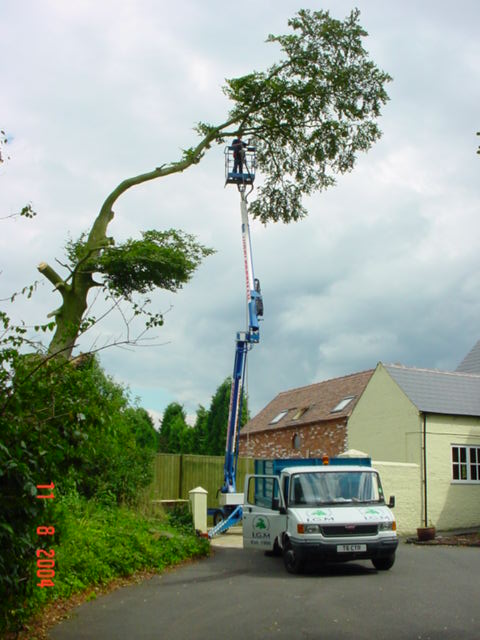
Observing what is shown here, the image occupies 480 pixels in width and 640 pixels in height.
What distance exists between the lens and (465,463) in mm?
25047

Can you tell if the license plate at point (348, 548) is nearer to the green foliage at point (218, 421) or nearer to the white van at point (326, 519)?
the white van at point (326, 519)

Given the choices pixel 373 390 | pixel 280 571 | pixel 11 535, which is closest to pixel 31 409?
pixel 11 535

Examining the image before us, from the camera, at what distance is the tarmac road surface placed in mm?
8367

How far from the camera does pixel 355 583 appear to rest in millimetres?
11656

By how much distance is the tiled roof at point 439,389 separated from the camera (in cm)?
2544

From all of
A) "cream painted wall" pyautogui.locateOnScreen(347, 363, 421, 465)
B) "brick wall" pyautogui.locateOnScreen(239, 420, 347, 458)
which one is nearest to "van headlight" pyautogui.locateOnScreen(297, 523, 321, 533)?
"cream painted wall" pyautogui.locateOnScreen(347, 363, 421, 465)

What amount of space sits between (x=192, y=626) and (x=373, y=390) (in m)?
20.4

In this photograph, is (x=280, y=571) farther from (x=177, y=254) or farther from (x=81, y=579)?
(x=177, y=254)

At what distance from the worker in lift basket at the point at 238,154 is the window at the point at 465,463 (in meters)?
12.5

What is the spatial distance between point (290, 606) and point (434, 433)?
1606 centimetres

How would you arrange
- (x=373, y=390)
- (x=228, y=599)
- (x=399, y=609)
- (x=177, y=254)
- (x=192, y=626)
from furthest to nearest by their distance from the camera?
(x=373, y=390)
(x=177, y=254)
(x=228, y=599)
(x=399, y=609)
(x=192, y=626)

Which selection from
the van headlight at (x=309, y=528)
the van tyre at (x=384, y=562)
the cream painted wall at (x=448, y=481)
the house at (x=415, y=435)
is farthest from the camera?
the cream painted wall at (x=448, y=481)

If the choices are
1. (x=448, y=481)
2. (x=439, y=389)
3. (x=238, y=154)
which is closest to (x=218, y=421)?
(x=439, y=389)

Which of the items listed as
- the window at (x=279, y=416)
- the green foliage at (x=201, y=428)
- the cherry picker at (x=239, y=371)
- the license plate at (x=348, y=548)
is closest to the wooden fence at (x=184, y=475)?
the cherry picker at (x=239, y=371)
